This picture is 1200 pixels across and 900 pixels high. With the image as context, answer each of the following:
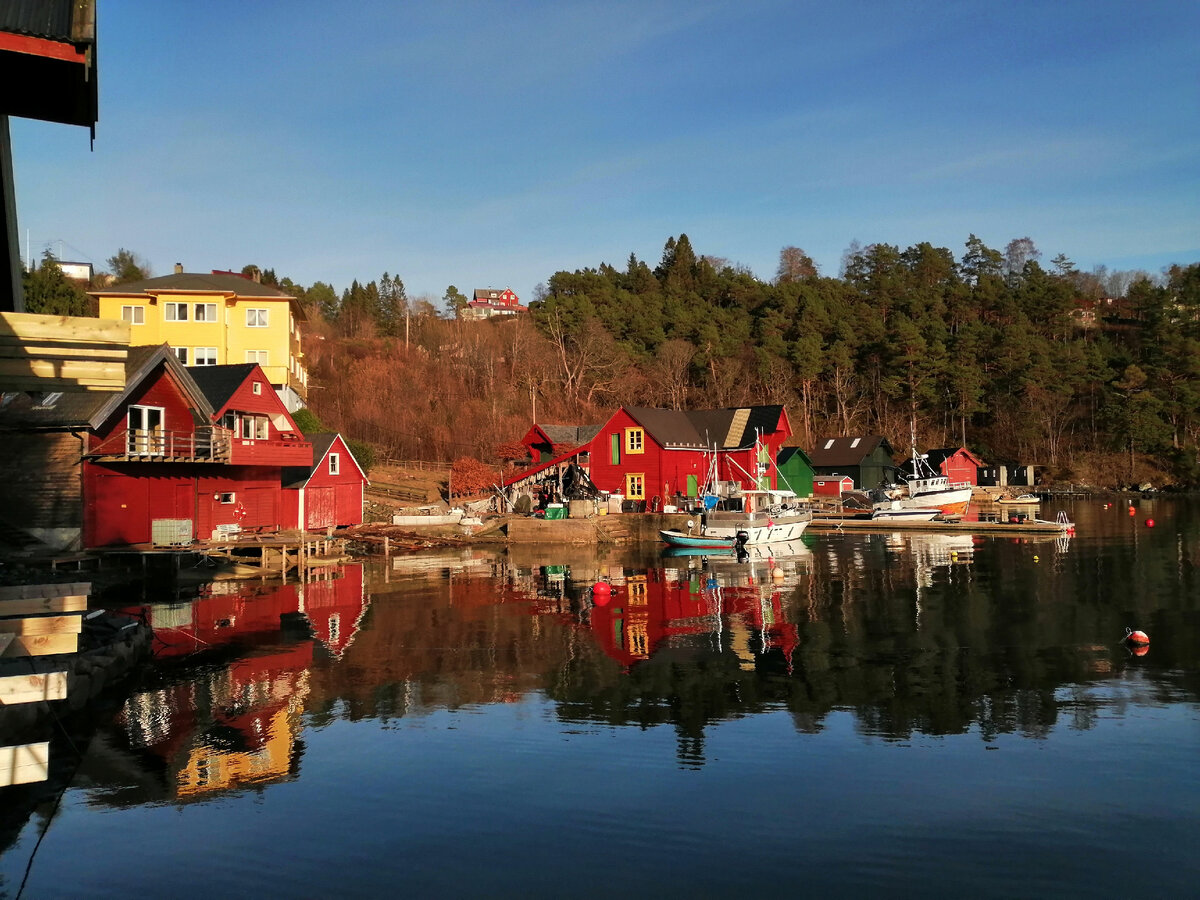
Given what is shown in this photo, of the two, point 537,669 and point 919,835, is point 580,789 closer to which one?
point 919,835

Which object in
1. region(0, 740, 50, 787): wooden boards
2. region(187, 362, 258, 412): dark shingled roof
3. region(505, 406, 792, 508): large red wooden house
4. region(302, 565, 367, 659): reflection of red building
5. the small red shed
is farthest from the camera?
the small red shed

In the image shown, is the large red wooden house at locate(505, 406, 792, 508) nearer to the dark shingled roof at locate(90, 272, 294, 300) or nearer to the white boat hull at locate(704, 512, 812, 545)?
the white boat hull at locate(704, 512, 812, 545)

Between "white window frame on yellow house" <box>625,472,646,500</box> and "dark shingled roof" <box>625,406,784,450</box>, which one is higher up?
"dark shingled roof" <box>625,406,784,450</box>

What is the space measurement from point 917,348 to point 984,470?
1405 centimetres

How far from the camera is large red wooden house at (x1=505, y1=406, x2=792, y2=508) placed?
200 ft

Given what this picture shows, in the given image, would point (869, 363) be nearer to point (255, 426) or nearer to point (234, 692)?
point (255, 426)

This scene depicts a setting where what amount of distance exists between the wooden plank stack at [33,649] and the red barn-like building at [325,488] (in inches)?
1231

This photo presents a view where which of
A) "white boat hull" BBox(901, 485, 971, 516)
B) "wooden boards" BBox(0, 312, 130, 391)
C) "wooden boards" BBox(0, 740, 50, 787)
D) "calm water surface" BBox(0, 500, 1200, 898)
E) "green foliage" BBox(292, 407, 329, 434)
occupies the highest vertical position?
"green foliage" BBox(292, 407, 329, 434)

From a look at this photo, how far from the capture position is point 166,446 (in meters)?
33.4

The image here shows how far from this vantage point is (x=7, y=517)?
30.2 m

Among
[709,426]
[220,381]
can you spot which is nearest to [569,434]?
[709,426]

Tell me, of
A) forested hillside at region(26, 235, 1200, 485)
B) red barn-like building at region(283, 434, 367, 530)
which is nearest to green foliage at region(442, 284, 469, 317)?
forested hillside at region(26, 235, 1200, 485)

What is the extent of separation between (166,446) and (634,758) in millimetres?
24976

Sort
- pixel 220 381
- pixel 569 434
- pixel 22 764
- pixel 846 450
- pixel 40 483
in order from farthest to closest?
pixel 846 450 → pixel 569 434 → pixel 220 381 → pixel 40 483 → pixel 22 764
